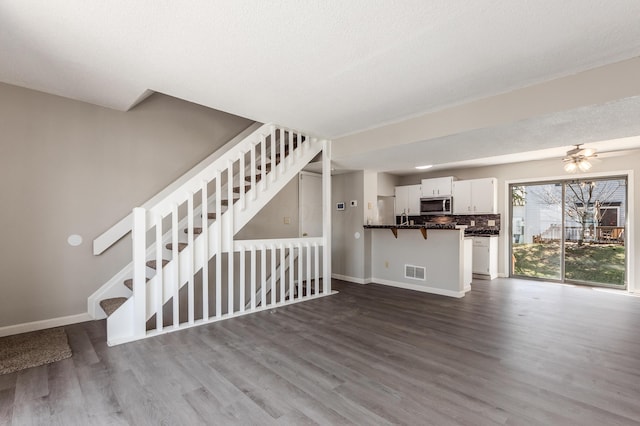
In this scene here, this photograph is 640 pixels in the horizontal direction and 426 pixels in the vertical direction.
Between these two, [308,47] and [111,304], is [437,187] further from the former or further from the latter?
[111,304]

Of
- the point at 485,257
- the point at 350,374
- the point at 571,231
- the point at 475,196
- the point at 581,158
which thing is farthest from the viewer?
the point at 475,196

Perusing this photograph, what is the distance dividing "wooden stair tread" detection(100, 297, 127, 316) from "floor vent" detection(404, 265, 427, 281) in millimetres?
4185

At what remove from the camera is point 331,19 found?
6.54 feet

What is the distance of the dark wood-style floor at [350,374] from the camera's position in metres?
1.76

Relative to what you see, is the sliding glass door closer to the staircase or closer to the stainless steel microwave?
the stainless steel microwave

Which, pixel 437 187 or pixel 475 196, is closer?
pixel 475 196

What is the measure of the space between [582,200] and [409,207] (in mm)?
3332

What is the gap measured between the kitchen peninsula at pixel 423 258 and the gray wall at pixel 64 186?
12.4 feet

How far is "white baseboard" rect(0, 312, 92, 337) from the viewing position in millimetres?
3037

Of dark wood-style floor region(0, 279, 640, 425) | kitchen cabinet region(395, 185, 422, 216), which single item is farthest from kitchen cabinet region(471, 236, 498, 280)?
dark wood-style floor region(0, 279, 640, 425)

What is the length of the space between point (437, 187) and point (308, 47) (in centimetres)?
564

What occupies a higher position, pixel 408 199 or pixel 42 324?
pixel 408 199

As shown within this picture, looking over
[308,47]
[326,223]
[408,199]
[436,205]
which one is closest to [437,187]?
[436,205]

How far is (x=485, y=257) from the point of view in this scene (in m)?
6.33
